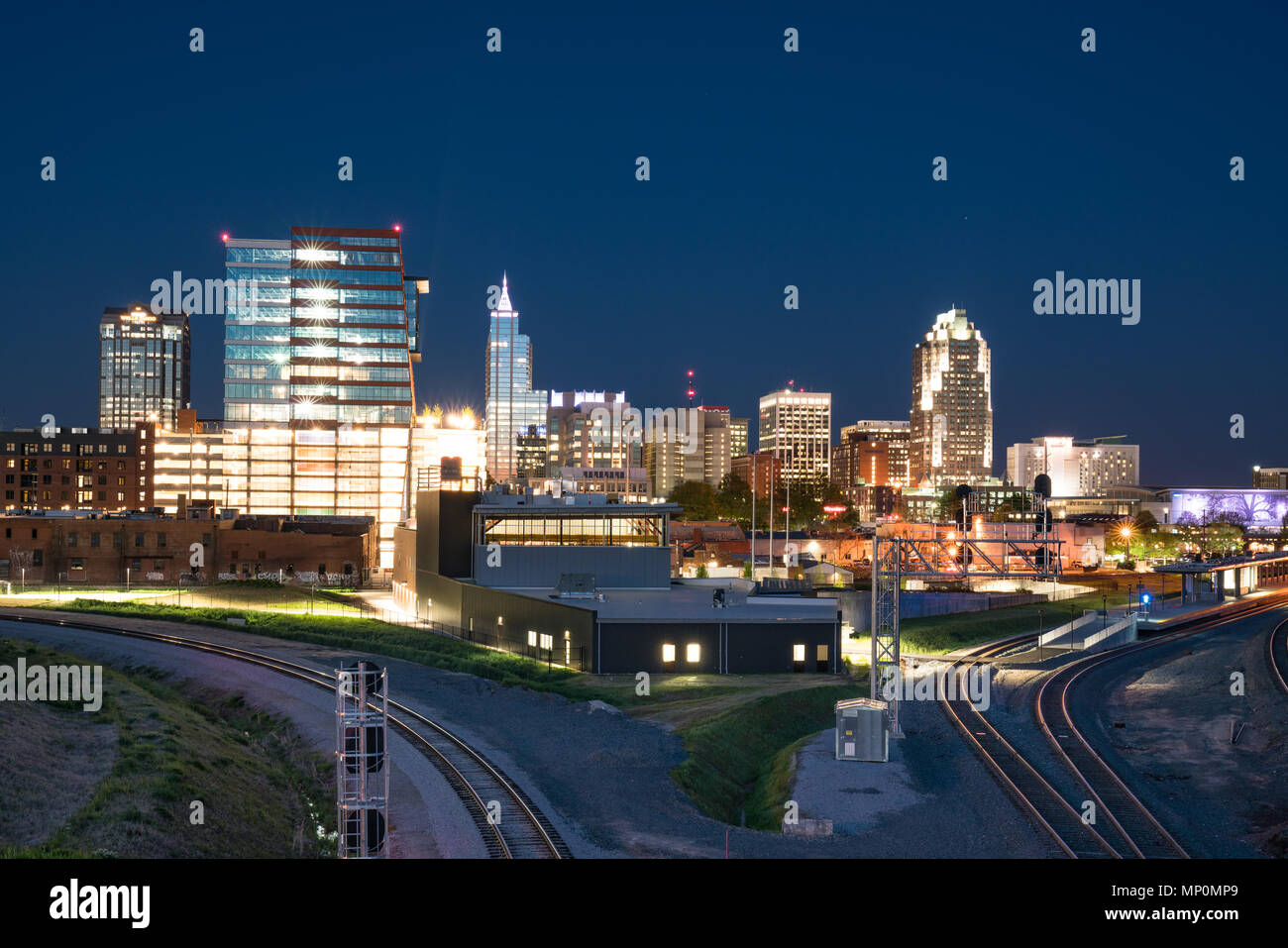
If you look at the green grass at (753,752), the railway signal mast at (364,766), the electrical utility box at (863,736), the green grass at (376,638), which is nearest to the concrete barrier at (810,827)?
the green grass at (753,752)

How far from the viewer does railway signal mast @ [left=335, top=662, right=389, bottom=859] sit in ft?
56.1

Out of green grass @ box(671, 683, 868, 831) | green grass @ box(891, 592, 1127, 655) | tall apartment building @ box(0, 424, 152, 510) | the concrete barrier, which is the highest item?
tall apartment building @ box(0, 424, 152, 510)

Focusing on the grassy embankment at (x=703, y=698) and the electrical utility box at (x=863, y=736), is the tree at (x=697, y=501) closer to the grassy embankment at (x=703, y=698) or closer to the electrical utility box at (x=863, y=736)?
the grassy embankment at (x=703, y=698)

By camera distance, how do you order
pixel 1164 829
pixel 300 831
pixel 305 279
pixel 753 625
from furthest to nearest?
pixel 305 279 → pixel 753 625 → pixel 1164 829 → pixel 300 831

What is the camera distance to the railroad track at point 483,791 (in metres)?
20.7

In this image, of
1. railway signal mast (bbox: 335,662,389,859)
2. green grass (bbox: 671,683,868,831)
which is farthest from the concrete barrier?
railway signal mast (bbox: 335,662,389,859)

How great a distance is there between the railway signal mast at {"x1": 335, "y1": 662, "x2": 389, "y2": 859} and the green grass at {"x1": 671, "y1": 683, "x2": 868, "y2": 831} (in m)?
10.2

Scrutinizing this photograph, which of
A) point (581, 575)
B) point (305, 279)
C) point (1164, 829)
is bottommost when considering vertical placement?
point (1164, 829)

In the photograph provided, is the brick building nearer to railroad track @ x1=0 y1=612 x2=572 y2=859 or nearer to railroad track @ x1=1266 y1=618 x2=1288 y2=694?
railroad track @ x1=0 y1=612 x2=572 y2=859

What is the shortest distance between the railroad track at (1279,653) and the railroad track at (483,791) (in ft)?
109
